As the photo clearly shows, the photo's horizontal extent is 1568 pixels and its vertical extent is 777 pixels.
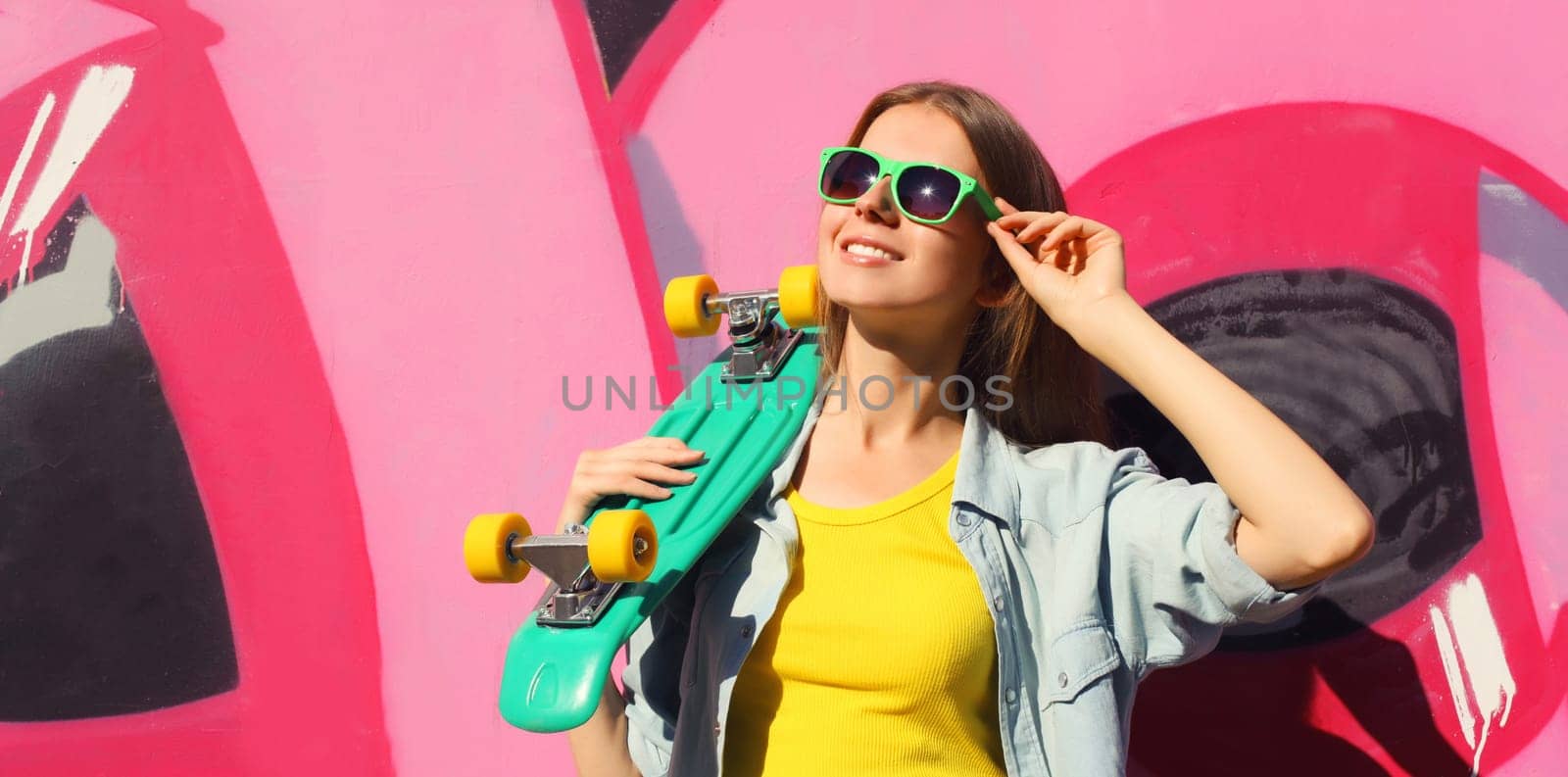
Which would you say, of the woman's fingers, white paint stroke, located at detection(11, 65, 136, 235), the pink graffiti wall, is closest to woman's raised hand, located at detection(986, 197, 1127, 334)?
the woman's fingers

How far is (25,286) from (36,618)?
0.68 m

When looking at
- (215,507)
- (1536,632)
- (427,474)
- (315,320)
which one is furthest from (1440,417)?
(215,507)

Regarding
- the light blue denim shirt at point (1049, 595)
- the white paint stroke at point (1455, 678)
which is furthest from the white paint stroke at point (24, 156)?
the white paint stroke at point (1455, 678)

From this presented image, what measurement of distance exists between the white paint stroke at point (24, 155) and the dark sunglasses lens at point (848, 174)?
1731 mm

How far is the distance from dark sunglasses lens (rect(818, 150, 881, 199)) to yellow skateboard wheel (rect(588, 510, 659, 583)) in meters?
0.58

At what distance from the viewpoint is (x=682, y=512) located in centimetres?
179

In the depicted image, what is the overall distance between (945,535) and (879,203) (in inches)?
19.5

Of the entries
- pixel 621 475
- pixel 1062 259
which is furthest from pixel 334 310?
pixel 1062 259

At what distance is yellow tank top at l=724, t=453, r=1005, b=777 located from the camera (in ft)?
5.53

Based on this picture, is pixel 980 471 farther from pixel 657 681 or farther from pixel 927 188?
pixel 657 681

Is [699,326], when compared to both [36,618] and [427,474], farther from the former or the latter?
[36,618]

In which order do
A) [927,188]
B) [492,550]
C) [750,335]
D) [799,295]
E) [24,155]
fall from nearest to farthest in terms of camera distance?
[492,550] → [927,188] → [799,295] → [750,335] → [24,155]

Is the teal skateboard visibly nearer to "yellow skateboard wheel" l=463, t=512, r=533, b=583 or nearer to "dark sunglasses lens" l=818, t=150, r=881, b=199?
"yellow skateboard wheel" l=463, t=512, r=533, b=583

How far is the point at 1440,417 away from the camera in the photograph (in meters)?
2.15
